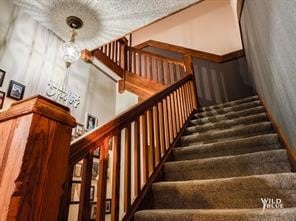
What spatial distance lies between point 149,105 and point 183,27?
4428mm

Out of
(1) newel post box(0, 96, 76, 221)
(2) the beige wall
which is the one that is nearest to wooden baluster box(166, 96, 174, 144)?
(1) newel post box(0, 96, 76, 221)

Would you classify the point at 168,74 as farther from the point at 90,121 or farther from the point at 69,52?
the point at 69,52

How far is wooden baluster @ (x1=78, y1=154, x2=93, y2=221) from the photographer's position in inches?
40.8

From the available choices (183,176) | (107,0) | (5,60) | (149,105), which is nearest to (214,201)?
(183,176)

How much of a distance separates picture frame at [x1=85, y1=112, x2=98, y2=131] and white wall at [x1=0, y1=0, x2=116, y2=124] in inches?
2.8

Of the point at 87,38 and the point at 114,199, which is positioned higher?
the point at 87,38

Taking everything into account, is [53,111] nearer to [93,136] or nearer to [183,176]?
[93,136]

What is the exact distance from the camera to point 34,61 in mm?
2812

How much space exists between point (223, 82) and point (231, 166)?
11.1ft

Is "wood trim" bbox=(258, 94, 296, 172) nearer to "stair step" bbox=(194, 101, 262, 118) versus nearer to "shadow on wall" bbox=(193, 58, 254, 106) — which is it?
"stair step" bbox=(194, 101, 262, 118)

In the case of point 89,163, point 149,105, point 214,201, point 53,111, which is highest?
point 149,105

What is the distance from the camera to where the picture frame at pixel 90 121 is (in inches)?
135

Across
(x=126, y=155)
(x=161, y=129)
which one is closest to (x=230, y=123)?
(x=161, y=129)

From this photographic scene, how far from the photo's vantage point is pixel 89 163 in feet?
3.66
